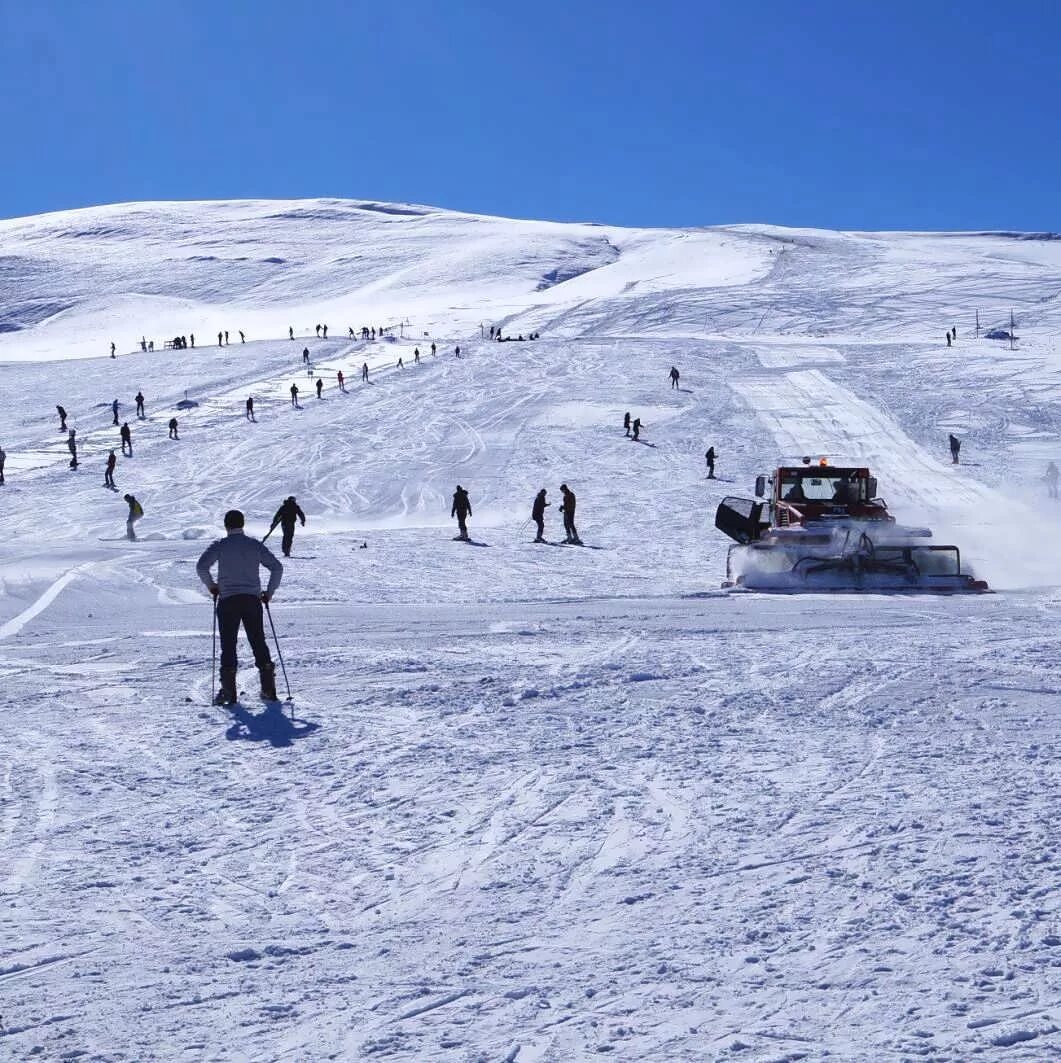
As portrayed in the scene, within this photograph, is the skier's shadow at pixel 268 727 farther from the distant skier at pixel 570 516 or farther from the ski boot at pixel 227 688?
the distant skier at pixel 570 516

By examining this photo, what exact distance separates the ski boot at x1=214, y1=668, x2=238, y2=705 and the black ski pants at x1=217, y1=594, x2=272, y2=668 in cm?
6

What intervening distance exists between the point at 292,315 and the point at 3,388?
54733mm

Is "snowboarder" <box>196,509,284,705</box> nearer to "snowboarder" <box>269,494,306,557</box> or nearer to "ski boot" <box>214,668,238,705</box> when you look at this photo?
"ski boot" <box>214,668,238,705</box>

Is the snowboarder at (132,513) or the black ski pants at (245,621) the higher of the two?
the snowboarder at (132,513)

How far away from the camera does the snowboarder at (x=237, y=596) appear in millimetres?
8816

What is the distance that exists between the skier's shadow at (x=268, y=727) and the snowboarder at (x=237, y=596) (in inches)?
9.1

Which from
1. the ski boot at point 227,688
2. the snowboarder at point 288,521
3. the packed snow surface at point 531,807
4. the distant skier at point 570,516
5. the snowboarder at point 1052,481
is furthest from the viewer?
the snowboarder at point 1052,481

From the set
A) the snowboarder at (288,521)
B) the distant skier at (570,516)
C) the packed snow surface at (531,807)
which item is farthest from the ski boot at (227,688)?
the distant skier at (570,516)

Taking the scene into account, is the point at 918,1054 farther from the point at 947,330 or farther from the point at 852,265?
the point at 852,265

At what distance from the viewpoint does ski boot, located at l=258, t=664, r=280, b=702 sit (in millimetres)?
8883

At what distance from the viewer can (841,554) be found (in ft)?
57.1

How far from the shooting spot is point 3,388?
6216 cm

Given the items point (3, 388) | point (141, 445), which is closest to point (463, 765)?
point (141, 445)

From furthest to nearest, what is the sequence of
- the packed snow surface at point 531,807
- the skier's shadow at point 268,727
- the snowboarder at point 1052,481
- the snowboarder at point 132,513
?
1. the snowboarder at point 1052,481
2. the snowboarder at point 132,513
3. the skier's shadow at point 268,727
4. the packed snow surface at point 531,807
